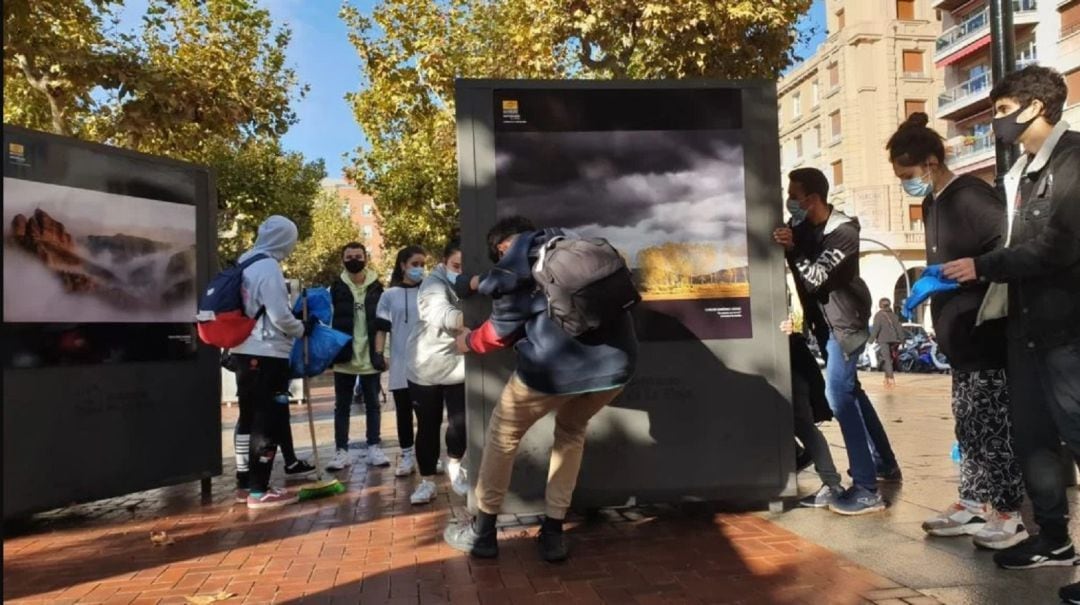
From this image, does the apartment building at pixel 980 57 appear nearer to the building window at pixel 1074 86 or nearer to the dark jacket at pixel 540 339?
the building window at pixel 1074 86

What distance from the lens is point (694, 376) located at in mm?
5008

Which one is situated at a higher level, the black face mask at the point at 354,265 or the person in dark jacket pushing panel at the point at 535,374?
the black face mask at the point at 354,265

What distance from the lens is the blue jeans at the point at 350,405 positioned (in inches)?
313

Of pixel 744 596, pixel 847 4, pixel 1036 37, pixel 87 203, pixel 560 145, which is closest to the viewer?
pixel 744 596

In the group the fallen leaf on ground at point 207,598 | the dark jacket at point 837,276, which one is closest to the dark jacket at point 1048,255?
the dark jacket at point 837,276

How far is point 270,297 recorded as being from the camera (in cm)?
588

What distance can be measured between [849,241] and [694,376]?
1167mm

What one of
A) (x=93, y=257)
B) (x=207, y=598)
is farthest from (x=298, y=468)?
(x=207, y=598)

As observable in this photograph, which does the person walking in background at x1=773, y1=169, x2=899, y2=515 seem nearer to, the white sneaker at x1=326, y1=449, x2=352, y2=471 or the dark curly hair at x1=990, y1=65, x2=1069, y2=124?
the dark curly hair at x1=990, y1=65, x2=1069, y2=124

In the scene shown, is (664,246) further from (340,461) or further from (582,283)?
(340,461)

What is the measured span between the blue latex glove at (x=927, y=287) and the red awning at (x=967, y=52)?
4029 centimetres

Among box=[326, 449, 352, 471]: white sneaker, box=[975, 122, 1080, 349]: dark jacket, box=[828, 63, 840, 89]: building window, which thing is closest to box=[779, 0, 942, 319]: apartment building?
box=[828, 63, 840, 89]: building window

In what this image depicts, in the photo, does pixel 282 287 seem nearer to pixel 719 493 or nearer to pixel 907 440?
pixel 719 493

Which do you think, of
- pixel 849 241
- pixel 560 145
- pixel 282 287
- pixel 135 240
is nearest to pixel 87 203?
pixel 135 240
